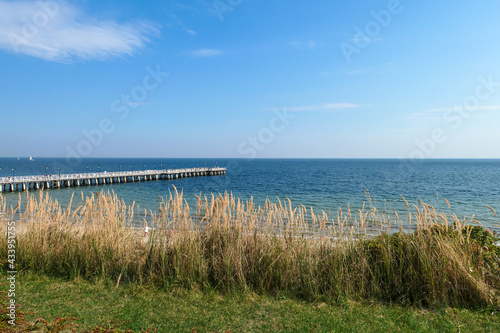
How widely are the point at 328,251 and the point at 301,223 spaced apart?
0.66 metres

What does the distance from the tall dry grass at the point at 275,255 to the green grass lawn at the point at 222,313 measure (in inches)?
10.8

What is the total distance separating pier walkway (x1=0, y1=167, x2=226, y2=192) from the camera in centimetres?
4031

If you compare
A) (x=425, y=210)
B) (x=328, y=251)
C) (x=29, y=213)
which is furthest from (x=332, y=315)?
(x=29, y=213)

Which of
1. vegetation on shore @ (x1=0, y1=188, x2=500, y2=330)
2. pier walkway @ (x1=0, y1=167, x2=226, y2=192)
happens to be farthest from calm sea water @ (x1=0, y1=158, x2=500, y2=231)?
pier walkway @ (x1=0, y1=167, x2=226, y2=192)

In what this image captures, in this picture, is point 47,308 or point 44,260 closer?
point 47,308

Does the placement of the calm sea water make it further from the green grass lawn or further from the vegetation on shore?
the green grass lawn

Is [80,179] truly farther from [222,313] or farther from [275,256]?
[222,313]

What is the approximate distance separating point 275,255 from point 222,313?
4.35 ft

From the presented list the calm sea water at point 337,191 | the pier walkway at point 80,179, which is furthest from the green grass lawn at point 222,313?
the pier walkway at point 80,179

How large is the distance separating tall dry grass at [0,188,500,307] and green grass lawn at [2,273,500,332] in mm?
273

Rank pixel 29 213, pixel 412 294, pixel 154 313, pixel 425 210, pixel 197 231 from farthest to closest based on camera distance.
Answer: pixel 29 213
pixel 197 231
pixel 425 210
pixel 412 294
pixel 154 313

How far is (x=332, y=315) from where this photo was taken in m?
4.28

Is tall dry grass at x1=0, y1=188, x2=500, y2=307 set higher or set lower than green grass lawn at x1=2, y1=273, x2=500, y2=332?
higher

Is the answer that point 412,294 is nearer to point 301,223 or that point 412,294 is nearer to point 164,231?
point 301,223
